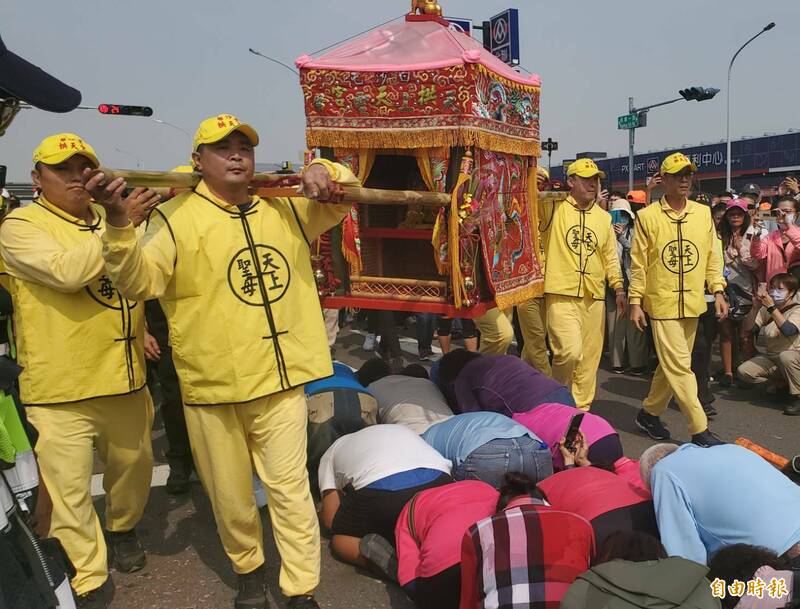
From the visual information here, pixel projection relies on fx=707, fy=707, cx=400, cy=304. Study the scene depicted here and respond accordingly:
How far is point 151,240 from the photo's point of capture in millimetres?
2705

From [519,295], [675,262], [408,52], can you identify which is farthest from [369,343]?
[408,52]

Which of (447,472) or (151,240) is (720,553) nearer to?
(447,472)

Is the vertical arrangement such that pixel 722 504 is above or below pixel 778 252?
below

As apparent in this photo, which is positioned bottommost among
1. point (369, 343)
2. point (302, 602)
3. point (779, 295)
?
point (302, 602)

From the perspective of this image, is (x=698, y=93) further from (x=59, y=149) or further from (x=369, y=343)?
(x=59, y=149)

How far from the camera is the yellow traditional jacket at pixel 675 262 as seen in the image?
4.90 meters

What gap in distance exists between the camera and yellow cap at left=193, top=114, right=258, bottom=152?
276 cm

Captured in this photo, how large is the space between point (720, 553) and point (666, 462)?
435 millimetres

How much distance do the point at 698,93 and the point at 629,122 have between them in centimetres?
342

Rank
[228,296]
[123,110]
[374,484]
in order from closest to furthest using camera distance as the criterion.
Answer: [228,296], [374,484], [123,110]

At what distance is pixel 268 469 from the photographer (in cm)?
290

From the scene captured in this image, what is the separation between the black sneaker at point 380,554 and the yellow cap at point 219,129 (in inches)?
74.2

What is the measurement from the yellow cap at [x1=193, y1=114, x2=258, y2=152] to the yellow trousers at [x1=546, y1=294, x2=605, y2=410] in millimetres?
3043

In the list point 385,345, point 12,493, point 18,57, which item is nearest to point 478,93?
point 18,57
